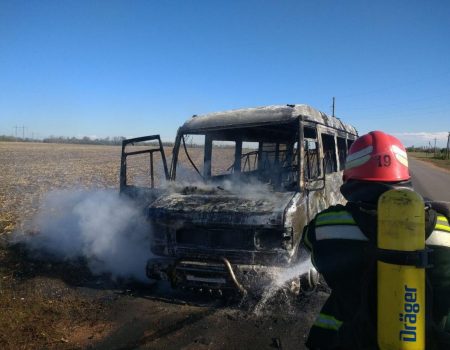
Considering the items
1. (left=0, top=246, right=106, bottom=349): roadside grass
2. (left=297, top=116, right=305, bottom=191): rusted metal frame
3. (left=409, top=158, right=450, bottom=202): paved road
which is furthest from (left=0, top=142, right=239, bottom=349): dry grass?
(left=409, top=158, right=450, bottom=202): paved road

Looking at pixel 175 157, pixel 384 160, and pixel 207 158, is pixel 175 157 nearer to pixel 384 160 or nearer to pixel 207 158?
pixel 207 158

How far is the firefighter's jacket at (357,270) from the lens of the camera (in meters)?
1.41

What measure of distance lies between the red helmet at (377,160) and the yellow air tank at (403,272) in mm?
260

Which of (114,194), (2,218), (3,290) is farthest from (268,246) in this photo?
(2,218)

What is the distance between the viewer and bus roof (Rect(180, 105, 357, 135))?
5.25m

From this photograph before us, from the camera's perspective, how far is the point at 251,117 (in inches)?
218

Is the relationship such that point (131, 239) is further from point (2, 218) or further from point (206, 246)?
point (2, 218)

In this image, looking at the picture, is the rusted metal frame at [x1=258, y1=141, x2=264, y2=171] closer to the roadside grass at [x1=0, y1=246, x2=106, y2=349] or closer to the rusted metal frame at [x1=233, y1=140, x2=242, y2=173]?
the rusted metal frame at [x1=233, y1=140, x2=242, y2=173]

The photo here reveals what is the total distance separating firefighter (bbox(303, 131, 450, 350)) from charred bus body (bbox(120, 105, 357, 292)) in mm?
2595

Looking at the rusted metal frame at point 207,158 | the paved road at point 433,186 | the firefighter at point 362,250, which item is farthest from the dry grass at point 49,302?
the paved road at point 433,186

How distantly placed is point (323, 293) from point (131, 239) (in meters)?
2.72

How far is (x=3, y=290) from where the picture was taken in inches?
197

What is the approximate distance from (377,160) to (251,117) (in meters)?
4.02

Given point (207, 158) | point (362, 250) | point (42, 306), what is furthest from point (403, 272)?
point (207, 158)
